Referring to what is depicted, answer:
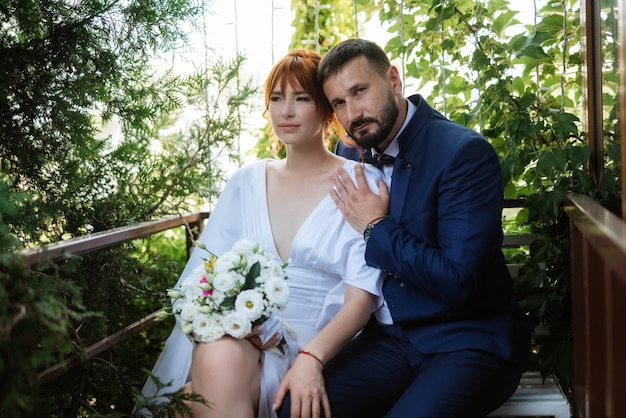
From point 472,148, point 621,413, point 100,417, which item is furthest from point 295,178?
point 621,413

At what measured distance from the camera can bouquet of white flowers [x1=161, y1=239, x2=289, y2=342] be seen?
2168mm

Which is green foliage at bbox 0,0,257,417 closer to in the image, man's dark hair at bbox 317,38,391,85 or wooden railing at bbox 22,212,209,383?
wooden railing at bbox 22,212,209,383

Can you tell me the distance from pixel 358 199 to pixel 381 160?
220 millimetres

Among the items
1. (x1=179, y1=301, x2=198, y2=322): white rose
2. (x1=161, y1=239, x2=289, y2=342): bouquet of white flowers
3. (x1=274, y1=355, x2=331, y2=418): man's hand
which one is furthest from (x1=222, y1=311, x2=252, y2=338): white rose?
(x1=274, y1=355, x2=331, y2=418): man's hand

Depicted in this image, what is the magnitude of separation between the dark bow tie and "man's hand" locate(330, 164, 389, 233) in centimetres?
8

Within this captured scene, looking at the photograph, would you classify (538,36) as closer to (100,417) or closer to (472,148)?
(472,148)

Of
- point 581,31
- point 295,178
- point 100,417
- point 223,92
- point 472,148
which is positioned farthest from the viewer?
point 223,92

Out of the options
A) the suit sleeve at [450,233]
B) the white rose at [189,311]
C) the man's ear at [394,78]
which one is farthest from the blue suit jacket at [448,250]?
the white rose at [189,311]

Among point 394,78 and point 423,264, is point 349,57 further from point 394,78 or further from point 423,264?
point 423,264

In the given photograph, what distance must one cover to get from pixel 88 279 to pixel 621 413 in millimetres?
2145

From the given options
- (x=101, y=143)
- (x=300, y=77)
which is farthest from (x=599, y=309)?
(x=101, y=143)

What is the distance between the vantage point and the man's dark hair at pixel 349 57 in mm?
2549

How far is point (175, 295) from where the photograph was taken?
2.26m

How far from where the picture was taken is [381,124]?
101 inches
